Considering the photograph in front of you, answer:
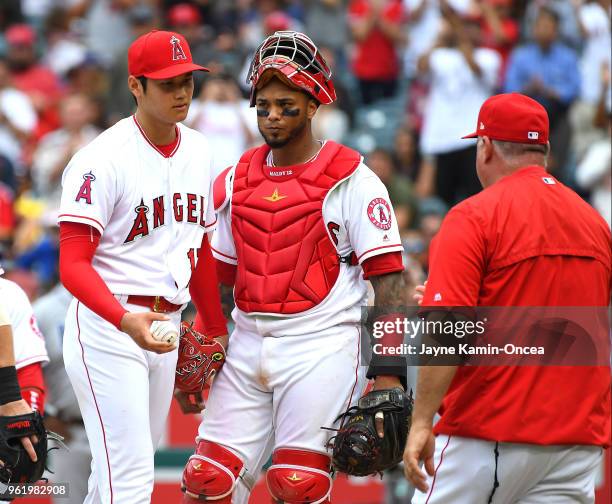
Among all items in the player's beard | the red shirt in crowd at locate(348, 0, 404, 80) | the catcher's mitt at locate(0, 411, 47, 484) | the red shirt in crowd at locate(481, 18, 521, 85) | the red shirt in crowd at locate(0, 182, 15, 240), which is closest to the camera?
the catcher's mitt at locate(0, 411, 47, 484)

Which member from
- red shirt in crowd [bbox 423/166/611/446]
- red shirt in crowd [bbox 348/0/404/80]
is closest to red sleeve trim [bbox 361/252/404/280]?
red shirt in crowd [bbox 423/166/611/446]

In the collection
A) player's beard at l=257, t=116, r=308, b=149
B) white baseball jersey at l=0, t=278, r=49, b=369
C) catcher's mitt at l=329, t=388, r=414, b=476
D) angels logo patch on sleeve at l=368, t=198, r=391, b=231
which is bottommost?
catcher's mitt at l=329, t=388, r=414, b=476

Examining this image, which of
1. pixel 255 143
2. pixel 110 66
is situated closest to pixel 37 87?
pixel 110 66

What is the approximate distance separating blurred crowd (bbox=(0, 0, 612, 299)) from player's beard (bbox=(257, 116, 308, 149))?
4.43 meters

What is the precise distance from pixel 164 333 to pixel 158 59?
1258 millimetres

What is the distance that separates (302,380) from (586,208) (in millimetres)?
1448

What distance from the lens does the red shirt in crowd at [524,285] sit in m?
4.96

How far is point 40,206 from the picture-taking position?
11.8m

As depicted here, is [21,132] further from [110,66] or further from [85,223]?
[85,223]

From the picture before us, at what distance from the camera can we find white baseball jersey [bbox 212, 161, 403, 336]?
5566mm

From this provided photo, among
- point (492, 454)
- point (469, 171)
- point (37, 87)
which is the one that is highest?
point (37, 87)

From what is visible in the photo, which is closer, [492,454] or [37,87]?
[492,454]

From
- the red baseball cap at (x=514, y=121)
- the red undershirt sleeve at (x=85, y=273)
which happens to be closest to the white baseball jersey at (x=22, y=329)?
the red undershirt sleeve at (x=85, y=273)

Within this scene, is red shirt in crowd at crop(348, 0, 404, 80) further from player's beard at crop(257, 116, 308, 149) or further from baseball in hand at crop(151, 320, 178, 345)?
baseball in hand at crop(151, 320, 178, 345)
